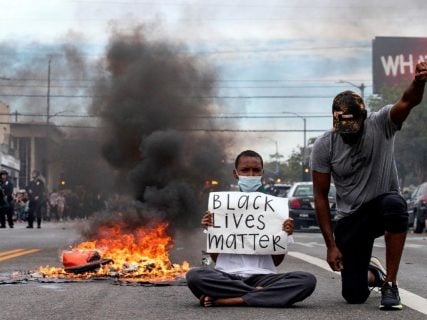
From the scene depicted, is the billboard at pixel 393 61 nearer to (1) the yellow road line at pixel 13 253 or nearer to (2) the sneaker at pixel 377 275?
(1) the yellow road line at pixel 13 253

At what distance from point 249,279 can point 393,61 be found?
72.2 m

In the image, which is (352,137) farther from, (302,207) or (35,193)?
(35,193)

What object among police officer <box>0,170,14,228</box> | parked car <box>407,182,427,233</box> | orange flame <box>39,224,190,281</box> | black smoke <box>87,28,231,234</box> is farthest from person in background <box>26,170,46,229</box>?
orange flame <box>39,224,190,281</box>

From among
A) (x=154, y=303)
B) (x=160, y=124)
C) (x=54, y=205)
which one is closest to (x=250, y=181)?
(x=154, y=303)

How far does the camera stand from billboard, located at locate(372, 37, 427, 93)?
7775cm

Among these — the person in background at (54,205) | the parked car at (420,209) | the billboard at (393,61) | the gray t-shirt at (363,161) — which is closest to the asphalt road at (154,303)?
the gray t-shirt at (363,161)

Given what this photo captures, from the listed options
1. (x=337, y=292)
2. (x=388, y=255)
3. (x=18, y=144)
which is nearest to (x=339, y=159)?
(x=388, y=255)

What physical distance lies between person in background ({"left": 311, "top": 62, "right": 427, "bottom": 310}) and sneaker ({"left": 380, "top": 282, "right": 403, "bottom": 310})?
0.4 inches

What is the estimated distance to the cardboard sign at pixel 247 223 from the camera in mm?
7688

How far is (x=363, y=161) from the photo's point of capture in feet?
25.3

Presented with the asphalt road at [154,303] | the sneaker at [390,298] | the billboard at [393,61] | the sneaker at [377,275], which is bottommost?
the asphalt road at [154,303]

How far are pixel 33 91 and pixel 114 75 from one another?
8.31 metres

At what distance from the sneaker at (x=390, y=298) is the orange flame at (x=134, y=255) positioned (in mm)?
2887

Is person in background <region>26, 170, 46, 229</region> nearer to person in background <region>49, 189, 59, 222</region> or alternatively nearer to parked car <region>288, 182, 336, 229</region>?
parked car <region>288, 182, 336, 229</region>
